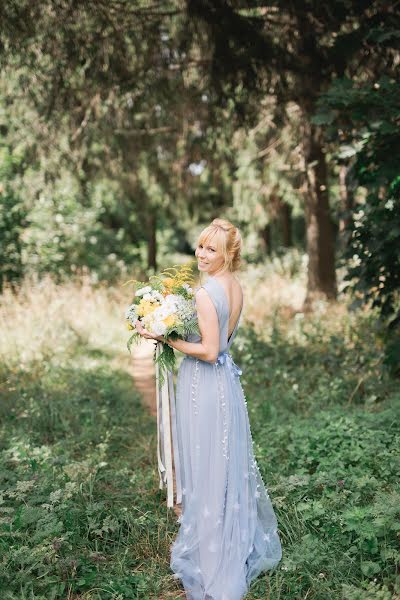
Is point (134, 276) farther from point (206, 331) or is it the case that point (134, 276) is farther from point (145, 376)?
point (206, 331)

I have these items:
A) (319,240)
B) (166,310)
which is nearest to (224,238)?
(166,310)

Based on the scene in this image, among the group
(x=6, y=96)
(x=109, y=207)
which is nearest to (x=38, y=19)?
(x=6, y=96)

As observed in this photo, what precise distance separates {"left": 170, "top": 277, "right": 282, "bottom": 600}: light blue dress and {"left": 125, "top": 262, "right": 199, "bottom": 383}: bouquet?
0.56ft

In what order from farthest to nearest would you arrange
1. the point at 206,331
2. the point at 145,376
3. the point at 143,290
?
the point at 145,376
the point at 143,290
the point at 206,331

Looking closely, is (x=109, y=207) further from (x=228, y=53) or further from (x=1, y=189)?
(x=228, y=53)

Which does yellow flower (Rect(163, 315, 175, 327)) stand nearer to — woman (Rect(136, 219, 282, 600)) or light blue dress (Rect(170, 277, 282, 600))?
woman (Rect(136, 219, 282, 600))

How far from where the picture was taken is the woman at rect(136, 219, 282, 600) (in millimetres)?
3496

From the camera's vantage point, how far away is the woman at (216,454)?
3496 millimetres

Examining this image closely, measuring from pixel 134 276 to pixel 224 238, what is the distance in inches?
477

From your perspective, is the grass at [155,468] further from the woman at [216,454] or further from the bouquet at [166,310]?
the bouquet at [166,310]

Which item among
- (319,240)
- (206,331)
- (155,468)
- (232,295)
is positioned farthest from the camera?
(319,240)

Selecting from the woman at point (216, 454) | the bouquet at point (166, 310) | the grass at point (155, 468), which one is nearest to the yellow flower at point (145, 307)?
the bouquet at point (166, 310)

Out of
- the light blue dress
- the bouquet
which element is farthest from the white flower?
the light blue dress

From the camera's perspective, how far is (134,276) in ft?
50.7
